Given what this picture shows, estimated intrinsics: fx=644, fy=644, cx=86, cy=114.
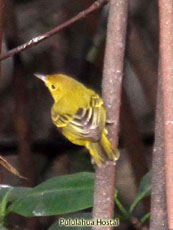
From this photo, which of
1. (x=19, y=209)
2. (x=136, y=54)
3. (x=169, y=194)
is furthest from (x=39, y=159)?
(x=169, y=194)

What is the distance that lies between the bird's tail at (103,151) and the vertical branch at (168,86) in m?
0.40

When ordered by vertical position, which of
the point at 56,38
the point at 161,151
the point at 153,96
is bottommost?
the point at 161,151

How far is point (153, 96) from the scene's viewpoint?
331 centimetres

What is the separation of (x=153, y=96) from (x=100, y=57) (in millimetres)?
521

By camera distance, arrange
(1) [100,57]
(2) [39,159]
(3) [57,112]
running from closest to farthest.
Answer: (3) [57,112] < (1) [100,57] < (2) [39,159]

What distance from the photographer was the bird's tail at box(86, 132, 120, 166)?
6.60ft

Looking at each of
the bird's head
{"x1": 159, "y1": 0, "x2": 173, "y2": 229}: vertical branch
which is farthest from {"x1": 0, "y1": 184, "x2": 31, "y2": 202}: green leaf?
{"x1": 159, "y1": 0, "x2": 173, "y2": 229}: vertical branch

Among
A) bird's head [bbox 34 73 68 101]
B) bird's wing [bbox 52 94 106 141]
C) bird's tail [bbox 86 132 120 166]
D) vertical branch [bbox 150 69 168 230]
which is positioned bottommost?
vertical branch [bbox 150 69 168 230]

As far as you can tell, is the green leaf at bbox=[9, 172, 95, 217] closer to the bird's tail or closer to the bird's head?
the bird's tail

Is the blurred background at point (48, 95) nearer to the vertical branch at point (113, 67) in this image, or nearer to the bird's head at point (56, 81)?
the bird's head at point (56, 81)

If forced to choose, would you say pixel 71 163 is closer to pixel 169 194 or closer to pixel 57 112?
pixel 57 112

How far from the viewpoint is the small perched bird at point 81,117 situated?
2109 mm

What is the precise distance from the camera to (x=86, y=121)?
240 centimetres

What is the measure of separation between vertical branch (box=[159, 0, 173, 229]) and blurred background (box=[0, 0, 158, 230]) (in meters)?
1.31
